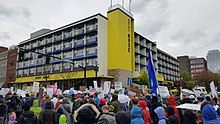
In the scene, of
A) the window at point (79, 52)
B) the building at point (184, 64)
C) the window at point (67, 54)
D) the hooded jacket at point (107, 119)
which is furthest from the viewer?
the building at point (184, 64)

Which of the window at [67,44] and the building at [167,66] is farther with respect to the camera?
the building at [167,66]

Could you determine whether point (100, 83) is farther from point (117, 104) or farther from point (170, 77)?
point (170, 77)

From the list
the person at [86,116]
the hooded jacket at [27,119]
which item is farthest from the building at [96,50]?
the person at [86,116]

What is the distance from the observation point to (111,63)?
146ft

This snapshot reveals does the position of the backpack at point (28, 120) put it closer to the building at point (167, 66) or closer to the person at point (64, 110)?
the person at point (64, 110)

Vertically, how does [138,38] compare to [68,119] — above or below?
above

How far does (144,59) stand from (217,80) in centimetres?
2556

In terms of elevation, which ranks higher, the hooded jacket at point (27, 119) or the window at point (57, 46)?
the window at point (57, 46)

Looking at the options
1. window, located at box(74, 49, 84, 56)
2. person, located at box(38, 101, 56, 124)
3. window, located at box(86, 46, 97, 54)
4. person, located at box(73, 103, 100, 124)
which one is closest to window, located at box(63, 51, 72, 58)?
window, located at box(74, 49, 84, 56)

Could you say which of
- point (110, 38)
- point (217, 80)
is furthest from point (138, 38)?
point (217, 80)

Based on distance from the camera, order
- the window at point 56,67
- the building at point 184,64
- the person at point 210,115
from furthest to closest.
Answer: the building at point 184,64, the window at point 56,67, the person at point 210,115

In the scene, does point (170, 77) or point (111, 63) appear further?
point (170, 77)

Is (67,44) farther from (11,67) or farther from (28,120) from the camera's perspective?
(28,120)

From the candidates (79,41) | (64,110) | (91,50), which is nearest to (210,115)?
(64,110)
